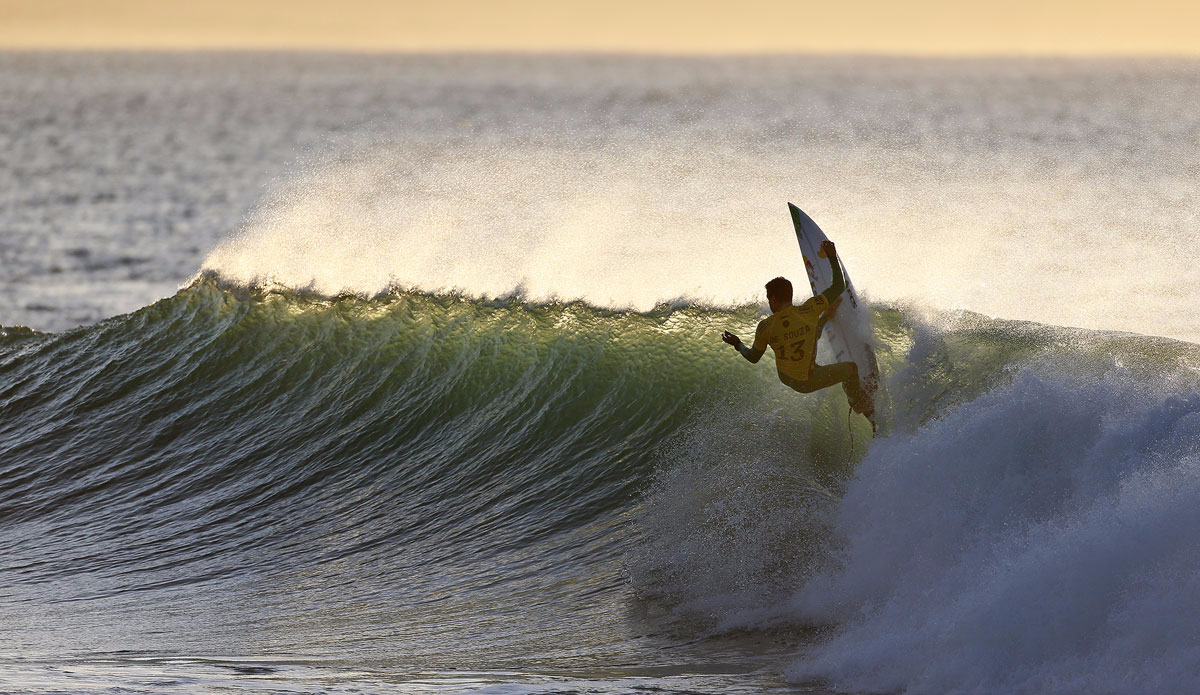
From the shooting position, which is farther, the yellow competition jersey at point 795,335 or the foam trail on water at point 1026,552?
the yellow competition jersey at point 795,335

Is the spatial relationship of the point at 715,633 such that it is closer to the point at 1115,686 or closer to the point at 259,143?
the point at 1115,686

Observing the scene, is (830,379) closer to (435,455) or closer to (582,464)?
(582,464)

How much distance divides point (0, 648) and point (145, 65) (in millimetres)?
127533

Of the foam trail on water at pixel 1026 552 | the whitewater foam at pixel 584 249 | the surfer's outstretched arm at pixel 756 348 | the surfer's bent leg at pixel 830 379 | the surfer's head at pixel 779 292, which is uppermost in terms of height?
the whitewater foam at pixel 584 249

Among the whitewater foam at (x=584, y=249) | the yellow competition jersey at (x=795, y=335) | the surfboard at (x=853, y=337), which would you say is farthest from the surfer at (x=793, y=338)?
the whitewater foam at (x=584, y=249)

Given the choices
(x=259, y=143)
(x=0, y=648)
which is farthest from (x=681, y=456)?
(x=259, y=143)

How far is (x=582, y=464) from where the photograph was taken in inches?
351

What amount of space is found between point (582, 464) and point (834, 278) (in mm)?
2497

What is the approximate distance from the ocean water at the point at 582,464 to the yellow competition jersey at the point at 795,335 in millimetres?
668

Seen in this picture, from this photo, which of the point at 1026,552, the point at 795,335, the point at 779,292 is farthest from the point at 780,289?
the point at 1026,552

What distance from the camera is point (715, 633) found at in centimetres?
629

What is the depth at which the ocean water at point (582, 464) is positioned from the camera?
17.9 feet

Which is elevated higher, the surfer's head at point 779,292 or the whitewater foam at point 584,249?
the whitewater foam at point 584,249

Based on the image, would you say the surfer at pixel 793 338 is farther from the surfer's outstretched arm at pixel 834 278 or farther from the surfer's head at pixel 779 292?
the surfer's outstretched arm at pixel 834 278
